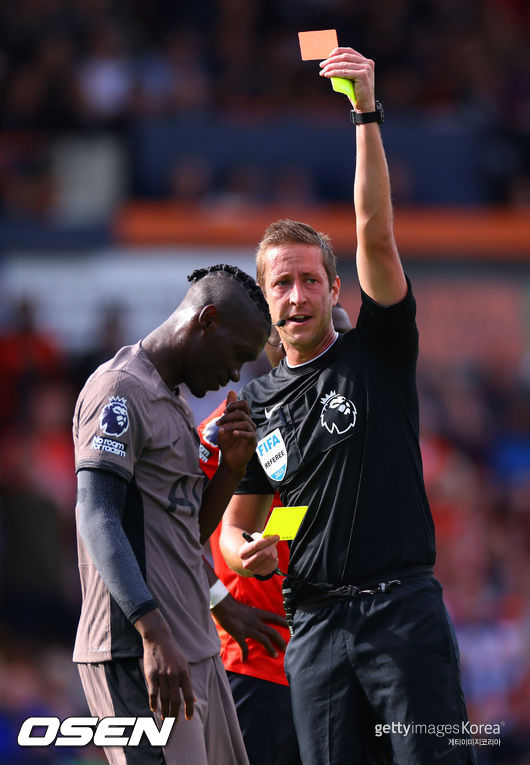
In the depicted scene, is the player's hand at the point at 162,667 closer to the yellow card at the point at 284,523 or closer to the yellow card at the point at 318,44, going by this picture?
the yellow card at the point at 284,523

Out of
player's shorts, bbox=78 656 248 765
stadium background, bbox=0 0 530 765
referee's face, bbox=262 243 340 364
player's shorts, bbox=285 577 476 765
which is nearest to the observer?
player's shorts, bbox=78 656 248 765

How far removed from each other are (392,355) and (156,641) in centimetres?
118

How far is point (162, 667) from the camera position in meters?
3.32

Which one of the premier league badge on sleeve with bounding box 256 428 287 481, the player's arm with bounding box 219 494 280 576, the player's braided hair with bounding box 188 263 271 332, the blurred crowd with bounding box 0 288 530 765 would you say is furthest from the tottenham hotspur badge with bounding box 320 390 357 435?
the blurred crowd with bounding box 0 288 530 765

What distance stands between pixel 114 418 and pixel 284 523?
630 millimetres

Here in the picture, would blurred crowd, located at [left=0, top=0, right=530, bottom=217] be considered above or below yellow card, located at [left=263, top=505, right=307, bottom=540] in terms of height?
above

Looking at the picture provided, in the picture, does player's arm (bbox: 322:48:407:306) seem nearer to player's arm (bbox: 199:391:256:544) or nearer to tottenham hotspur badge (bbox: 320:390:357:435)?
tottenham hotspur badge (bbox: 320:390:357:435)

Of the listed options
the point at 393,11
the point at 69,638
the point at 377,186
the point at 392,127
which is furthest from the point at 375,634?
the point at 393,11

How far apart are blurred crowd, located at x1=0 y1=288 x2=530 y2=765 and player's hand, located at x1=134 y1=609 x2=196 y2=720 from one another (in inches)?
178

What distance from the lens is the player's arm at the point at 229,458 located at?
12.6 feet

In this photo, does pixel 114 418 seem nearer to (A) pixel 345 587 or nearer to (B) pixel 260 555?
(B) pixel 260 555

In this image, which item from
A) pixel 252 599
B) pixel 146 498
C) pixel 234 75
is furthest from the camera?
pixel 234 75

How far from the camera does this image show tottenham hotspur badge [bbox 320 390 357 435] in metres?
3.87

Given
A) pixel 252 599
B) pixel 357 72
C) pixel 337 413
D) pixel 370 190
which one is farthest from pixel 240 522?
pixel 357 72
